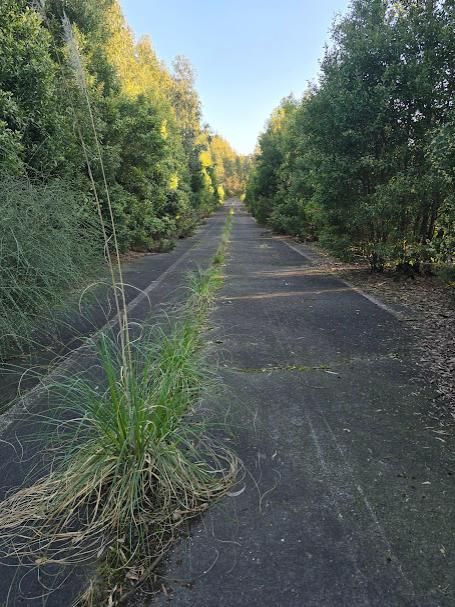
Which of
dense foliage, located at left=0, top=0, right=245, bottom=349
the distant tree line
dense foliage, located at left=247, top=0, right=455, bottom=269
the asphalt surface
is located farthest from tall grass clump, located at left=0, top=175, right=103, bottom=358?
dense foliage, located at left=247, top=0, right=455, bottom=269

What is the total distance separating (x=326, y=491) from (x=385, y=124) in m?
6.94

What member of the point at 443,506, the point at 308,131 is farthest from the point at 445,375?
the point at 308,131

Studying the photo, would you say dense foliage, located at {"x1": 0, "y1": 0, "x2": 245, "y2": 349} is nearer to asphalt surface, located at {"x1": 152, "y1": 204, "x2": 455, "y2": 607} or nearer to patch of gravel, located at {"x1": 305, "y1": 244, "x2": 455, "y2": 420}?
asphalt surface, located at {"x1": 152, "y1": 204, "x2": 455, "y2": 607}

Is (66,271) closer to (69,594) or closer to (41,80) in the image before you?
(69,594)

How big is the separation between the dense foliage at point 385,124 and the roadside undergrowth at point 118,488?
16.7 ft

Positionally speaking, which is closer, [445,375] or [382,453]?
[382,453]

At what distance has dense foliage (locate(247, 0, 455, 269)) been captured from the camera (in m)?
6.86

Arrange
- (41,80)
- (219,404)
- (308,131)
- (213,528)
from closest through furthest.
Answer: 1. (213,528)
2. (219,404)
3. (41,80)
4. (308,131)

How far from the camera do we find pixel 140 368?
326 centimetres

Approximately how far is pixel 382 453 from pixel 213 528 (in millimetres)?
1112

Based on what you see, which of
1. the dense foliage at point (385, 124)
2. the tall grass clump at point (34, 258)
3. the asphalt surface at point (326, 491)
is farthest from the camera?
the dense foliage at point (385, 124)

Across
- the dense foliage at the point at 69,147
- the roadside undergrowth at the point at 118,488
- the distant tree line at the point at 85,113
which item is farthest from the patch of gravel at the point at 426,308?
the distant tree line at the point at 85,113

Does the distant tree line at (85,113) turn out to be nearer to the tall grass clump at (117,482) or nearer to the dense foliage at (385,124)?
the tall grass clump at (117,482)

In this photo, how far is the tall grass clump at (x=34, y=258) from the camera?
3.67 meters
